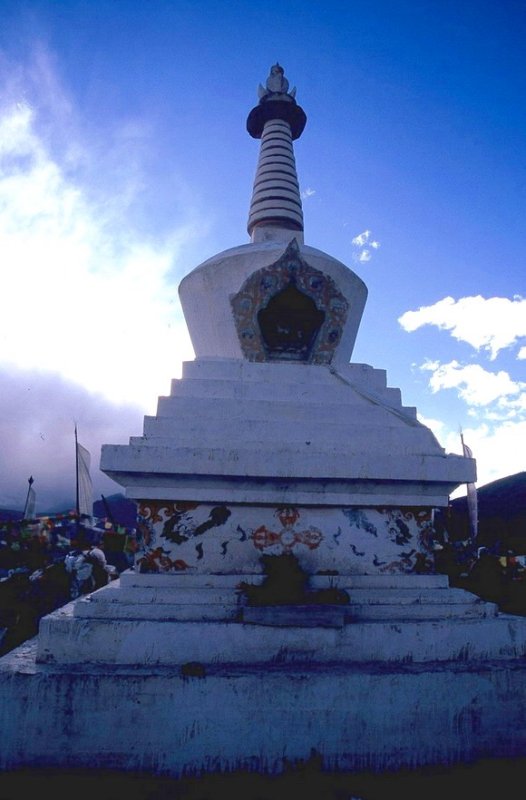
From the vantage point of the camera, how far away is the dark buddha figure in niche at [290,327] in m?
4.79

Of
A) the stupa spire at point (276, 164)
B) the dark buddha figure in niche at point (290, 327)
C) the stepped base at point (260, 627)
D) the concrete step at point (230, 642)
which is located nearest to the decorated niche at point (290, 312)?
the dark buddha figure in niche at point (290, 327)

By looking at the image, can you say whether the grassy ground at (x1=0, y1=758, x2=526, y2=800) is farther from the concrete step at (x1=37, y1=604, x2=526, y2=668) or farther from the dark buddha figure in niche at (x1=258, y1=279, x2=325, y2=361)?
the dark buddha figure in niche at (x1=258, y1=279, x2=325, y2=361)

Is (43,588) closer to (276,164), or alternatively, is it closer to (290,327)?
(290,327)

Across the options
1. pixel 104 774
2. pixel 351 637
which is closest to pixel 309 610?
pixel 351 637

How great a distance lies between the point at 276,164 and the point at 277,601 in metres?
6.15

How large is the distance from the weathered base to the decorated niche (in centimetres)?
277

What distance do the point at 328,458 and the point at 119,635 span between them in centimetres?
173

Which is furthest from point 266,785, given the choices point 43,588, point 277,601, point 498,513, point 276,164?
point 498,513

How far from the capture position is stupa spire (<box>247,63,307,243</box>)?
Answer: 21.5 ft

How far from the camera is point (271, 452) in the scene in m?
3.49

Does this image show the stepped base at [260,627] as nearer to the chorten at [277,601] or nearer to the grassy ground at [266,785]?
the chorten at [277,601]

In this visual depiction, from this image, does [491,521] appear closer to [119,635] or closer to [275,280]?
[275,280]

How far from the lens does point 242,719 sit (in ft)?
8.70

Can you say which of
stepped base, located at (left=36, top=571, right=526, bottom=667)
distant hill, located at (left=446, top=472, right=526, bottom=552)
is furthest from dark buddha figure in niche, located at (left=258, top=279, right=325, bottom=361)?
distant hill, located at (left=446, top=472, right=526, bottom=552)
